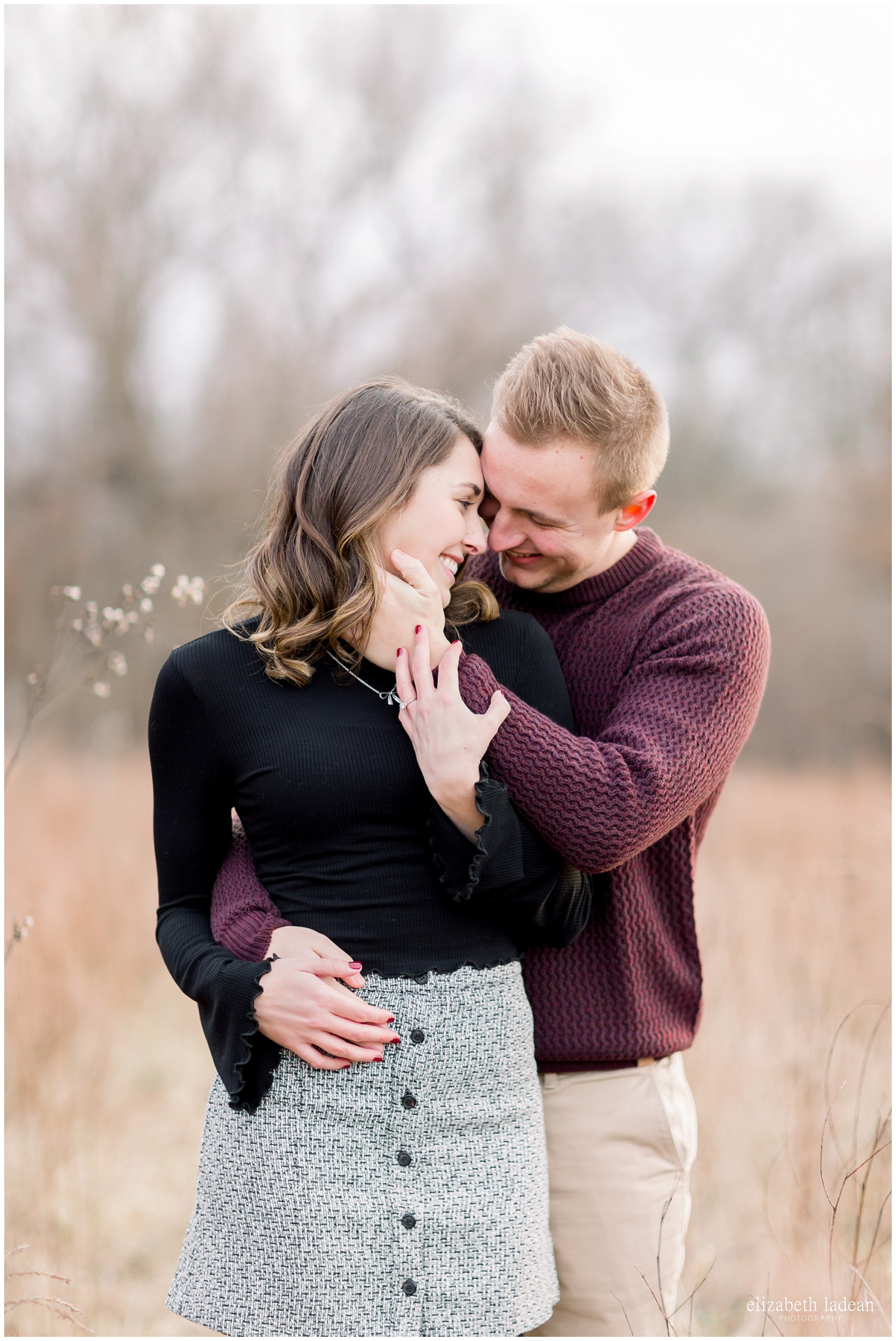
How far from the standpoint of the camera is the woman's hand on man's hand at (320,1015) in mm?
1420

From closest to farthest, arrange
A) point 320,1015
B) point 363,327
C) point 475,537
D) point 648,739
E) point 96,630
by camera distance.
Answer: point 320,1015 < point 648,739 < point 475,537 < point 96,630 < point 363,327

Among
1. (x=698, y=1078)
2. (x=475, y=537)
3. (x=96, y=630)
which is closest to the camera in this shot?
(x=475, y=537)

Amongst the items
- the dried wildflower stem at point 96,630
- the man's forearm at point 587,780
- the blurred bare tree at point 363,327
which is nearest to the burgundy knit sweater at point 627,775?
the man's forearm at point 587,780

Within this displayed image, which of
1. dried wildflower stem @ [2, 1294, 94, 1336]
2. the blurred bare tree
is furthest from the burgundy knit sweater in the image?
the blurred bare tree

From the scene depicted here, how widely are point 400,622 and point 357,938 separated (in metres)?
0.46

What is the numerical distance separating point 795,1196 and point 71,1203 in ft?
6.62

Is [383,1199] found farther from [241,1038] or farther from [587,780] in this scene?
[587,780]

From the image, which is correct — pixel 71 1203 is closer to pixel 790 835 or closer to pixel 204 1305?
pixel 204 1305

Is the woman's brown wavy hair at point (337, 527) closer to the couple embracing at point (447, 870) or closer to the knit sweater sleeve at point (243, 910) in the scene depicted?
the couple embracing at point (447, 870)

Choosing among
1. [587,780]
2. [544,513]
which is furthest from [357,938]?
[544,513]

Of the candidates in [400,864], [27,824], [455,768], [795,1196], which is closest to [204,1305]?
[400,864]

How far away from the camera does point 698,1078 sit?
3.37 m

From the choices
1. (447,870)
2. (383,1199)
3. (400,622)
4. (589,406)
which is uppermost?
(589,406)

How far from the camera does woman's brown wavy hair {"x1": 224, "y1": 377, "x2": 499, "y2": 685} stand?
61.9 inches
